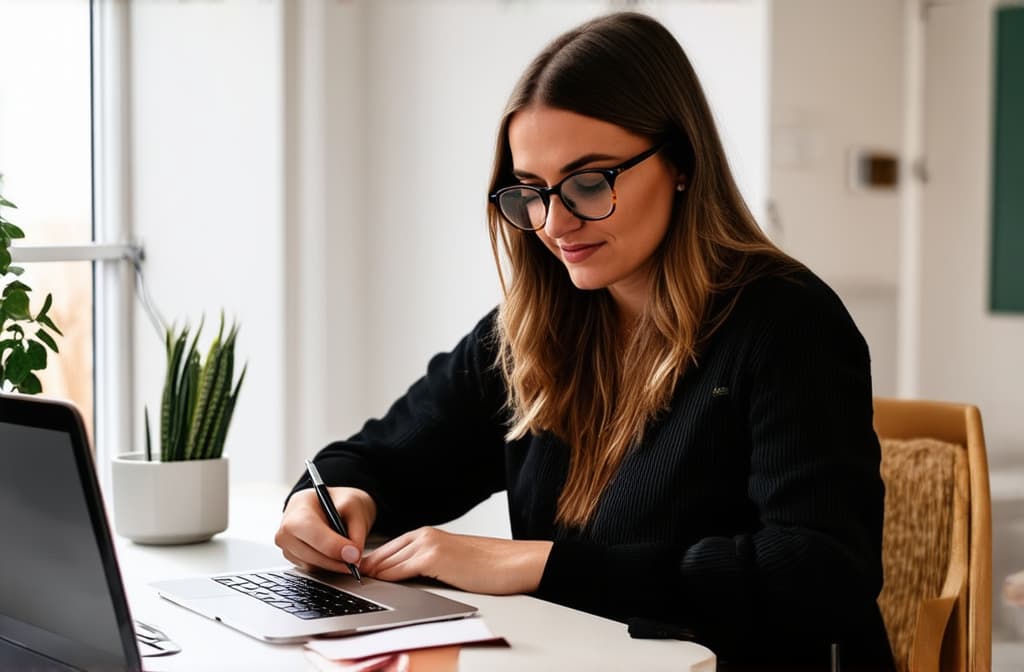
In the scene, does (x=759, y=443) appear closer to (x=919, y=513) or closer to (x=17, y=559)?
(x=919, y=513)

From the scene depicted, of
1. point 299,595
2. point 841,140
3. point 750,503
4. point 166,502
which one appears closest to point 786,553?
point 750,503

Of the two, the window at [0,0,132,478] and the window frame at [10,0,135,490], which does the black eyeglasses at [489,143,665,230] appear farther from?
the window frame at [10,0,135,490]

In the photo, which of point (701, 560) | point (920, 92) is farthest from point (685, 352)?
point (920, 92)

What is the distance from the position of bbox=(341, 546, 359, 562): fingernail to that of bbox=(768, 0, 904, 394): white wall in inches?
88.8

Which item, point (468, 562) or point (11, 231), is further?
point (11, 231)

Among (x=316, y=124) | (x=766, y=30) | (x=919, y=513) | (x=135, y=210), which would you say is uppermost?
(x=766, y=30)

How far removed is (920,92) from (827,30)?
0.65 meters

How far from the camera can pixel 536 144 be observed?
1.60 meters

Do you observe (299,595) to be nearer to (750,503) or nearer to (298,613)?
(298,613)

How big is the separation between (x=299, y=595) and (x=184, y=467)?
455 mm

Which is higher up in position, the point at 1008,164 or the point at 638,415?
the point at 1008,164

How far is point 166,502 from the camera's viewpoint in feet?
5.70

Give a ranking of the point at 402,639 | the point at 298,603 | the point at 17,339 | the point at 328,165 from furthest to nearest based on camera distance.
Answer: the point at 328,165 < the point at 17,339 < the point at 298,603 < the point at 402,639

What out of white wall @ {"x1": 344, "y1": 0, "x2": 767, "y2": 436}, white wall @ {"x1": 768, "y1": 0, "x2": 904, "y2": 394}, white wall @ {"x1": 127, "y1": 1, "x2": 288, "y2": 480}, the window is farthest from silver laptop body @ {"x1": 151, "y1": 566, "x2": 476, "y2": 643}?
white wall @ {"x1": 768, "y1": 0, "x2": 904, "y2": 394}
